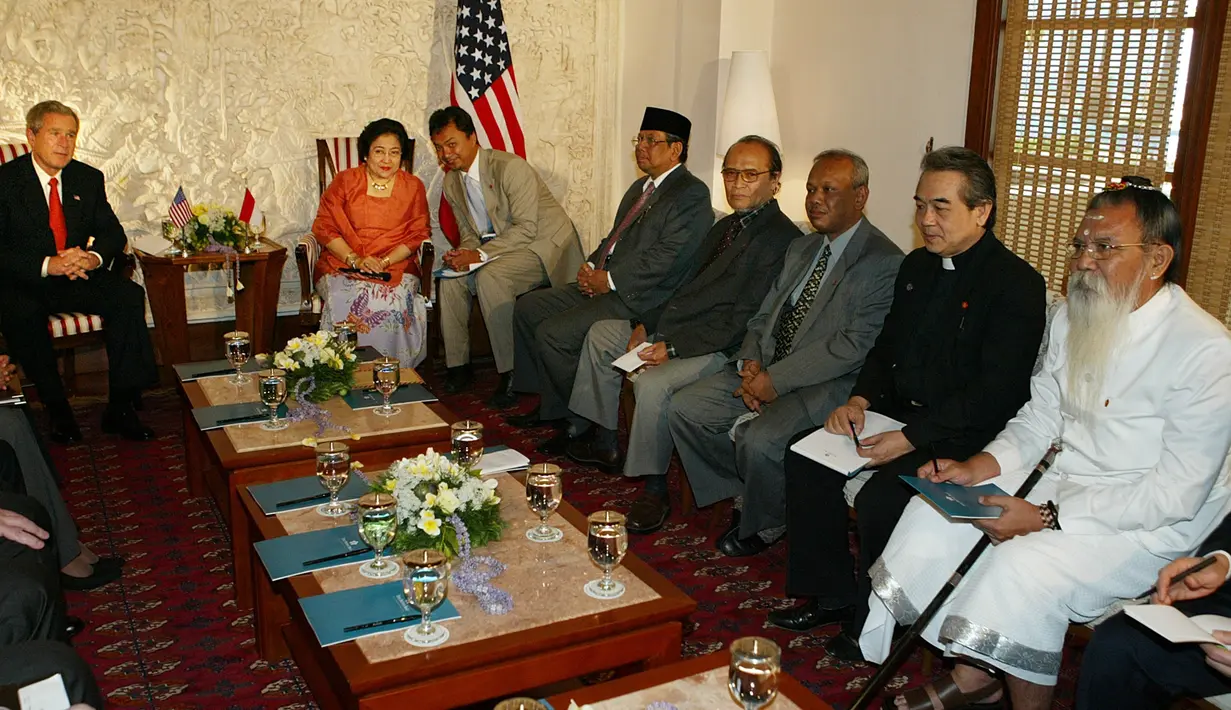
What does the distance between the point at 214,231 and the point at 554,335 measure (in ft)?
6.16

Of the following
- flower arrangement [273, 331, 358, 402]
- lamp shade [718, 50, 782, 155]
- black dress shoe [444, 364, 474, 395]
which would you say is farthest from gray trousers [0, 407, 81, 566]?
lamp shade [718, 50, 782, 155]

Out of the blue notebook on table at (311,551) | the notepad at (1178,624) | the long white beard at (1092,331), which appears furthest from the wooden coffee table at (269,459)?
the notepad at (1178,624)

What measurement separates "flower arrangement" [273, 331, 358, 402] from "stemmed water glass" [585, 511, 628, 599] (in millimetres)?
1660

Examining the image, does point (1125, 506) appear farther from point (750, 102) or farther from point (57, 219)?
point (57, 219)

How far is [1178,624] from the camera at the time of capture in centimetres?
218

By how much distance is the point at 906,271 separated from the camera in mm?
3525

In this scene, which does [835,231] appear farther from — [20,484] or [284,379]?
[20,484]

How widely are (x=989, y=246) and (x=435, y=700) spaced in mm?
2109

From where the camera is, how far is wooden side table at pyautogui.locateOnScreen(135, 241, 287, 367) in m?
5.31

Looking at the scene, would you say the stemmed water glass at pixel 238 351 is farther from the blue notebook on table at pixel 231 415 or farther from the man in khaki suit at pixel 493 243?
the man in khaki suit at pixel 493 243

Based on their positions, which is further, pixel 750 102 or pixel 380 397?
pixel 750 102

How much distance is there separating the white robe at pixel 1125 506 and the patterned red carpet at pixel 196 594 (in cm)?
46

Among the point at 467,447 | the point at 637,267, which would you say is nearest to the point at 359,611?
the point at 467,447

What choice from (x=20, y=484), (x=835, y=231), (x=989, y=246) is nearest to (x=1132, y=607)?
(x=989, y=246)
